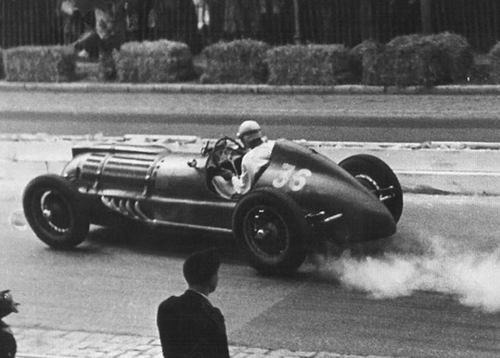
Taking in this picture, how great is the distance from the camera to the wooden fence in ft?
45.0

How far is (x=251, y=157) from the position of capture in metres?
9.21

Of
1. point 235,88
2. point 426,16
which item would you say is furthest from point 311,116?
point 426,16

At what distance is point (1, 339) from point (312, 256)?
15.2 ft

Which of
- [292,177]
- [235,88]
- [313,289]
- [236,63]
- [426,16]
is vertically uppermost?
[426,16]

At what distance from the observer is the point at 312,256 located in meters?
9.43

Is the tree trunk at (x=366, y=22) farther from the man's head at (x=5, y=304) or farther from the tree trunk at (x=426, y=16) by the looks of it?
the man's head at (x=5, y=304)

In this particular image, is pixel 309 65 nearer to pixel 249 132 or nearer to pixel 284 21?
pixel 284 21

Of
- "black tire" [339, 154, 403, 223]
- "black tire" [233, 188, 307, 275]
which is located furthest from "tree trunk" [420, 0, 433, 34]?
"black tire" [233, 188, 307, 275]

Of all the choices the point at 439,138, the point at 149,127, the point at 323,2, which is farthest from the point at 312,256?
the point at 323,2

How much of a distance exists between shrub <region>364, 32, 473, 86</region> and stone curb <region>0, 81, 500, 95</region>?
0.10 meters

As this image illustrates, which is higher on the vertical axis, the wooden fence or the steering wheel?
the wooden fence

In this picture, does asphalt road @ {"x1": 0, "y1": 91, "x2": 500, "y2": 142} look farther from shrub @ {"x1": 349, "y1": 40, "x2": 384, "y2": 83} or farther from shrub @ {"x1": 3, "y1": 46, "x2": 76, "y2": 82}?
shrub @ {"x1": 3, "y1": 46, "x2": 76, "y2": 82}

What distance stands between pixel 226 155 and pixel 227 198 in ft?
1.27

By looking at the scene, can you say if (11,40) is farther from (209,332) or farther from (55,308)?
(209,332)
